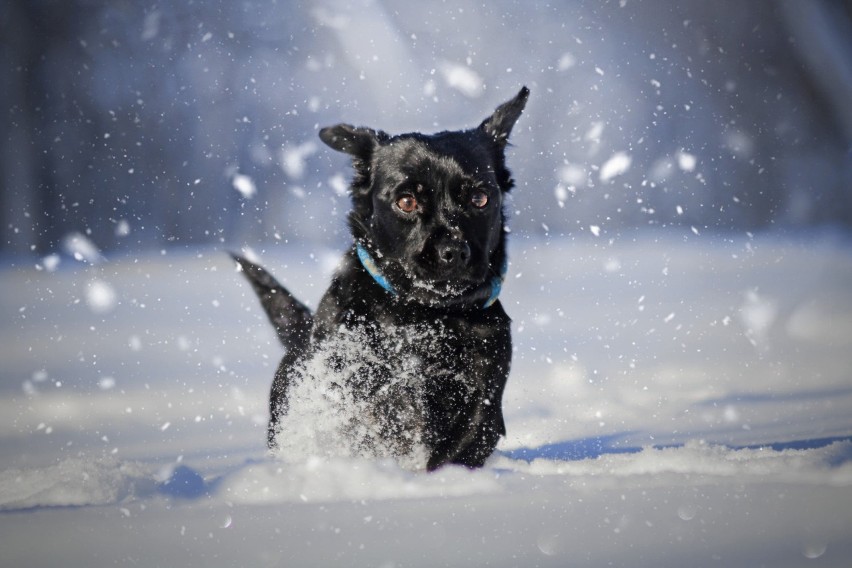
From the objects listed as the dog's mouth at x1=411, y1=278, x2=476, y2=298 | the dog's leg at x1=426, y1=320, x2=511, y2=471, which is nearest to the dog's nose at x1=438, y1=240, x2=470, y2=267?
the dog's mouth at x1=411, y1=278, x2=476, y2=298

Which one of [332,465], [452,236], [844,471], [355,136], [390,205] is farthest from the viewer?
[355,136]

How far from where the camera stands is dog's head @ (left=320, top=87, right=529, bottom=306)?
3.50 m

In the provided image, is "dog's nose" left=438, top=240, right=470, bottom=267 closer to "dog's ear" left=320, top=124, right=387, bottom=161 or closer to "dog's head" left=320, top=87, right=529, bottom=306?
"dog's head" left=320, top=87, right=529, bottom=306

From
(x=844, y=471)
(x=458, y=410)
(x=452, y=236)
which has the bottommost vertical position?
(x=844, y=471)

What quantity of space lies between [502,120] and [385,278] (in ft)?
3.61

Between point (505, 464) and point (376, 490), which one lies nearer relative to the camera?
point (376, 490)

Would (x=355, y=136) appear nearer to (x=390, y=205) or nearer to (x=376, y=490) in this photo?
(x=390, y=205)

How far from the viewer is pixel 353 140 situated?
13.3 ft

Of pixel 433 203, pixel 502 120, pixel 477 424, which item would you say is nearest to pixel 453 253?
pixel 433 203

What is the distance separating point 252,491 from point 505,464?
107cm

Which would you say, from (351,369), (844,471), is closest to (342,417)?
(351,369)

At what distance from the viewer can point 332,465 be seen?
3148 millimetres

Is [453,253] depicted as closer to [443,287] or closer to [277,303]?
[443,287]

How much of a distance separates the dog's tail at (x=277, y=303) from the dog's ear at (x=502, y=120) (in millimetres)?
1407
